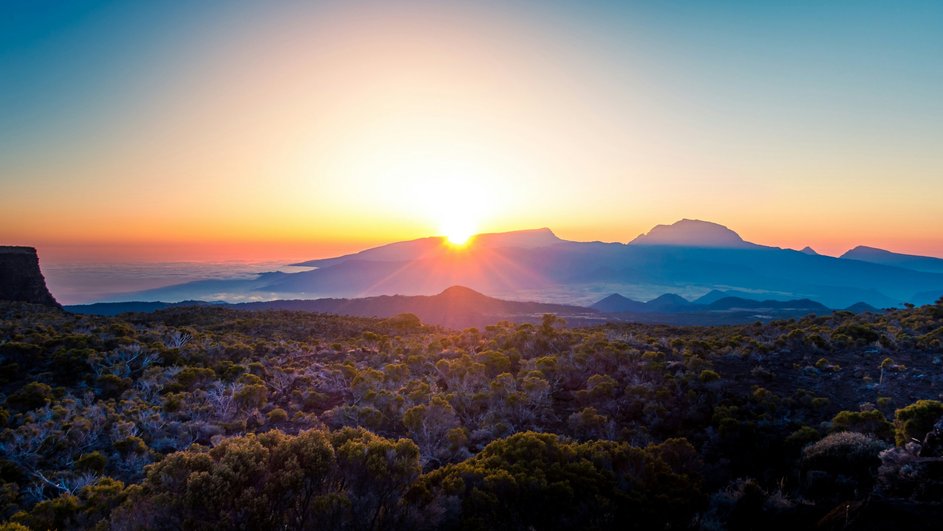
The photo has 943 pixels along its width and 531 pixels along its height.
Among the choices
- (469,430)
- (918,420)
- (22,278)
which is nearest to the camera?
(918,420)

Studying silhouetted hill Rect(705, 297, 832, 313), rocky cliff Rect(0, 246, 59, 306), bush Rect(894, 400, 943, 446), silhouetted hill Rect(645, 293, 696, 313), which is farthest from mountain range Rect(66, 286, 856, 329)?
silhouetted hill Rect(645, 293, 696, 313)

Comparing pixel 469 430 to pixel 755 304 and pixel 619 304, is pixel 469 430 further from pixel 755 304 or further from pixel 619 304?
pixel 619 304

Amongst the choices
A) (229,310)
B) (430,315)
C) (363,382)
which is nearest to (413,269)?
(430,315)

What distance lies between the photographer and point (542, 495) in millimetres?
6738

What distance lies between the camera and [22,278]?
3241 centimetres

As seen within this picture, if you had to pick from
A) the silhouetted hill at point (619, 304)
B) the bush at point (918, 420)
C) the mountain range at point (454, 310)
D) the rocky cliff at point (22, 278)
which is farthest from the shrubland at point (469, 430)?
the silhouetted hill at point (619, 304)

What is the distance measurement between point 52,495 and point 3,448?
85.4 inches

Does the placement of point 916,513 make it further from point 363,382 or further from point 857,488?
point 363,382

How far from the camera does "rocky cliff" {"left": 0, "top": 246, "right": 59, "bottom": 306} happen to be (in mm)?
31516

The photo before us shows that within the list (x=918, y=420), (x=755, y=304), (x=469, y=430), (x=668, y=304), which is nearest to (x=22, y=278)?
(x=469, y=430)

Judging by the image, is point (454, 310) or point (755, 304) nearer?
point (454, 310)

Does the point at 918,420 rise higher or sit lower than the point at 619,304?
higher

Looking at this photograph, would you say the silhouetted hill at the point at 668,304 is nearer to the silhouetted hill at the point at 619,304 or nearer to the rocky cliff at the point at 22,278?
the silhouetted hill at the point at 619,304

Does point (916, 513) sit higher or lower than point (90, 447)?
higher
